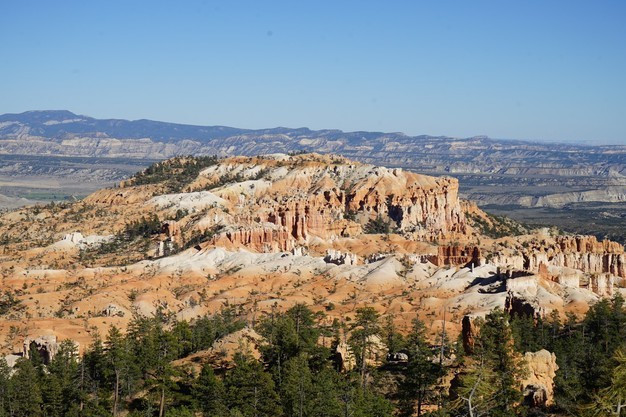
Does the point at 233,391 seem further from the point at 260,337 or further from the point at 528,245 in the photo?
the point at 528,245

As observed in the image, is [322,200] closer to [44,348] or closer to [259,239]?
[259,239]

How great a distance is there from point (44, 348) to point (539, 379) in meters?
38.4

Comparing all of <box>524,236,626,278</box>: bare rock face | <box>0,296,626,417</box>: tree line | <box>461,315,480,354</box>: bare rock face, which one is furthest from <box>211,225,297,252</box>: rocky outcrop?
<box>461,315,480,354</box>: bare rock face

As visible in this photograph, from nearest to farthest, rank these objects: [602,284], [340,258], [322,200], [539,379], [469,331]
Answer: [539,379] → [469,331] → [602,284] → [340,258] → [322,200]

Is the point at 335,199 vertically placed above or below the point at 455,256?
above

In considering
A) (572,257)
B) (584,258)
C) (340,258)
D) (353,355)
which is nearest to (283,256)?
(340,258)

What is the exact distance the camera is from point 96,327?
81.1 metres

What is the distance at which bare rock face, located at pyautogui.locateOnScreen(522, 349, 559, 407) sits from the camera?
167 ft

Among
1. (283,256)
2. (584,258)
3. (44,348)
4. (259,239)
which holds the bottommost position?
(283,256)

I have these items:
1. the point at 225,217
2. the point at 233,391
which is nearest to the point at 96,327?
the point at 233,391

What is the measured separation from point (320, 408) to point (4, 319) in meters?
46.5

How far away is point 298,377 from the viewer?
178 ft

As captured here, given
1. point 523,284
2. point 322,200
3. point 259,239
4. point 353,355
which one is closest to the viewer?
point 353,355

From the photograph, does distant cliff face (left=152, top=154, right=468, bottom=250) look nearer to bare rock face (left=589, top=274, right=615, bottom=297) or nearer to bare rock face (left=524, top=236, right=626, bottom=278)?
bare rock face (left=524, top=236, right=626, bottom=278)
